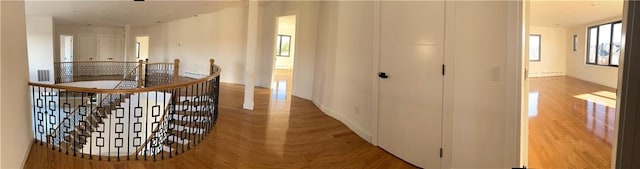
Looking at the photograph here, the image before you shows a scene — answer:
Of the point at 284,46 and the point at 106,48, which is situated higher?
the point at 284,46

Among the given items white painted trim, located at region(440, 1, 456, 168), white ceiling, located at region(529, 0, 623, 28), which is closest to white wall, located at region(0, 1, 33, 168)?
white painted trim, located at region(440, 1, 456, 168)

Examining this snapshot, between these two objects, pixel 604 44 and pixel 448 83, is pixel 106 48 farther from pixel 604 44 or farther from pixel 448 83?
pixel 604 44

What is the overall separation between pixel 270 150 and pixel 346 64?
68.1 inches

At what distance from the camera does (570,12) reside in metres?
7.72

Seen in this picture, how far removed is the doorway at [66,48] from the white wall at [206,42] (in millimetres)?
3621

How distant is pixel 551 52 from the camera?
1201cm

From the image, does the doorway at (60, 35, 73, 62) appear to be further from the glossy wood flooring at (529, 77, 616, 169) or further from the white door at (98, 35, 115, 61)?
the glossy wood flooring at (529, 77, 616, 169)

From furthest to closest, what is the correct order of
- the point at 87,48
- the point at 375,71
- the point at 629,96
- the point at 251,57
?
the point at 87,48
the point at 251,57
the point at 375,71
the point at 629,96

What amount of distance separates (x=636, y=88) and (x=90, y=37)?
17.2 metres

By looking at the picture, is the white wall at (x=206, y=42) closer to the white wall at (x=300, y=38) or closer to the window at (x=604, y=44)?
the white wall at (x=300, y=38)

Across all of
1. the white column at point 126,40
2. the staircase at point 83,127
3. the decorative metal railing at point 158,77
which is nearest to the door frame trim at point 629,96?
the staircase at point 83,127

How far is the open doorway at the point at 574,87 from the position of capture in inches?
113

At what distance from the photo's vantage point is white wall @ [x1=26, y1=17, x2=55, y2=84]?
10055 millimetres

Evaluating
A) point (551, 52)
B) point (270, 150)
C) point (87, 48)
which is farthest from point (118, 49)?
point (551, 52)
